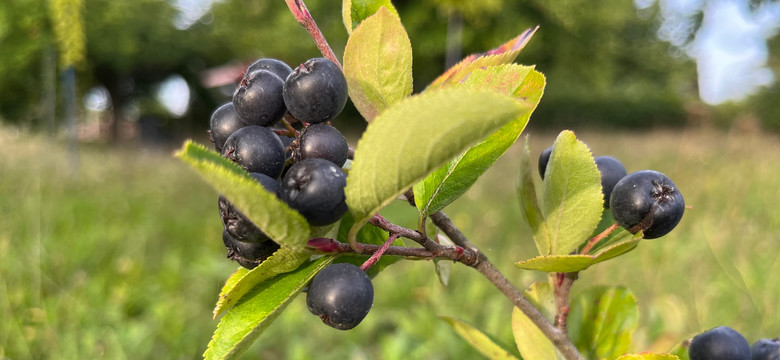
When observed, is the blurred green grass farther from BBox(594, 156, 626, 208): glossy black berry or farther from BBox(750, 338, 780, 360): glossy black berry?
BBox(594, 156, 626, 208): glossy black berry

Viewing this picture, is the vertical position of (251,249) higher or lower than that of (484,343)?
higher

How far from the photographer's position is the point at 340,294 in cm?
51

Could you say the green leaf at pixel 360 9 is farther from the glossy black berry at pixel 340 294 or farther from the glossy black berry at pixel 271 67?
the glossy black berry at pixel 340 294

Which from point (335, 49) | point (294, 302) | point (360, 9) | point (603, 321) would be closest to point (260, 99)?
point (360, 9)

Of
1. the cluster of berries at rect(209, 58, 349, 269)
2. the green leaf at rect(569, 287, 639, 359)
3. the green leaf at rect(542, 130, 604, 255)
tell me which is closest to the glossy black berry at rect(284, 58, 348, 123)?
the cluster of berries at rect(209, 58, 349, 269)

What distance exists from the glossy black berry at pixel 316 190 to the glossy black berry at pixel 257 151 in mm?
34

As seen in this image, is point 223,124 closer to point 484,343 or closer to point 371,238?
point 371,238

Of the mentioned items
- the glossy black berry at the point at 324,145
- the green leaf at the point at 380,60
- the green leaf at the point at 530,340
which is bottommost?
the green leaf at the point at 530,340

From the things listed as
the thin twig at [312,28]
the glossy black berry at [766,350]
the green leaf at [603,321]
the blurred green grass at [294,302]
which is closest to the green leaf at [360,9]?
the thin twig at [312,28]

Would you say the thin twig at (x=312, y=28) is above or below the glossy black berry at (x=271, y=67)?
above

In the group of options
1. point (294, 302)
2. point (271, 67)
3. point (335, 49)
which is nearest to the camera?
point (271, 67)

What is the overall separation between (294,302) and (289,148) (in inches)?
106

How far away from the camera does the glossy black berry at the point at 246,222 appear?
0.48 m

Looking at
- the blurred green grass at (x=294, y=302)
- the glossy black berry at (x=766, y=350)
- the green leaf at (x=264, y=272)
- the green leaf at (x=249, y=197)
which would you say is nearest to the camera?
the green leaf at (x=249, y=197)
